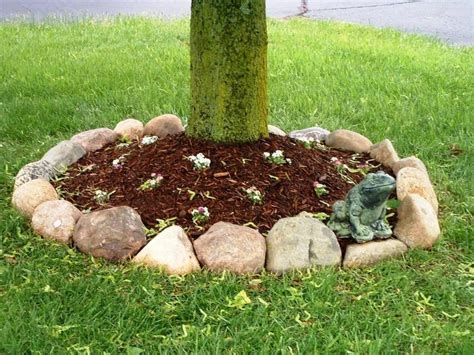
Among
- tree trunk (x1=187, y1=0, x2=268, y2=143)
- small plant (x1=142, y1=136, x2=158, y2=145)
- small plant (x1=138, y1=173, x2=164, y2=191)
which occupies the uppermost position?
tree trunk (x1=187, y1=0, x2=268, y2=143)

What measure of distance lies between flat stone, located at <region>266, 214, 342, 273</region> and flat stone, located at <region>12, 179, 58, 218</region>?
1.15 meters

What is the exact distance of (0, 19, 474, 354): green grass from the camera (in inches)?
91.0

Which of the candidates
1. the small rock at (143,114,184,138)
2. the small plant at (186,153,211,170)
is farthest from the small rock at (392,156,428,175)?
the small rock at (143,114,184,138)

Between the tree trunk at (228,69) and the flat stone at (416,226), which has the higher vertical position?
the tree trunk at (228,69)

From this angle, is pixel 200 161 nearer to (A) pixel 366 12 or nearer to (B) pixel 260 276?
(B) pixel 260 276

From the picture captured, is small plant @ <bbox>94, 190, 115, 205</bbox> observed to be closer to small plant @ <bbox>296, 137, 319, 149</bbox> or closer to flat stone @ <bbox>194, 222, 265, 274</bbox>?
flat stone @ <bbox>194, 222, 265, 274</bbox>

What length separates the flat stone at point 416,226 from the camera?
2895mm

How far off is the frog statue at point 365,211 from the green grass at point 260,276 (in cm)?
16

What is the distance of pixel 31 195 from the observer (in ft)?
10.3

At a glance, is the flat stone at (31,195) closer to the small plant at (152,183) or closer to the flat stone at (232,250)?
the small plant at (152,183)

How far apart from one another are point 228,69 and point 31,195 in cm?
114

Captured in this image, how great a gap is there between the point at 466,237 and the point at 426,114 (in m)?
1.87

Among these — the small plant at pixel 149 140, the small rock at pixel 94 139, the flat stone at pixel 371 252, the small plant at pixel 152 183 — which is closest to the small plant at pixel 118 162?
the small plant at pixel 149 140

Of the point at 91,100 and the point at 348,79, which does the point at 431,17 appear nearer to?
the point at 348,79
